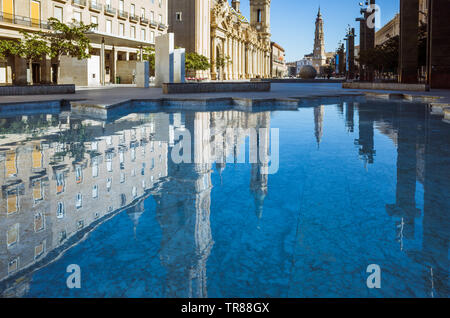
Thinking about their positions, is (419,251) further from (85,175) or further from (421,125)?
(421,125)

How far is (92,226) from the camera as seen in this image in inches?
135

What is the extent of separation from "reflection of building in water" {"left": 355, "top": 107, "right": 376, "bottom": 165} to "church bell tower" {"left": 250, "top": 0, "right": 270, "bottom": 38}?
4084 inches

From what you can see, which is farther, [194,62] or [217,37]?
[217,37]

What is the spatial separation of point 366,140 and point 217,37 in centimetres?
6278

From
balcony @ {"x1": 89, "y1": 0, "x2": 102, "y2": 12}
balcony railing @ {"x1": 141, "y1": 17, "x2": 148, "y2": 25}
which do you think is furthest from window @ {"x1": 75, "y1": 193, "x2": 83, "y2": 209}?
balcony railing @ {"x1": 141, "y1": 17, "x2": 148, "y2": 25}

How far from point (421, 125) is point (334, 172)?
18.9ft

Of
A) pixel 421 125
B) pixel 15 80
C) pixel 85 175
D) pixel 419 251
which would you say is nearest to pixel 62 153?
pixel 85 175

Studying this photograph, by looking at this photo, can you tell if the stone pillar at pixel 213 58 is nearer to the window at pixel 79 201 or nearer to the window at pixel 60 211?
the window at pixel 79 201

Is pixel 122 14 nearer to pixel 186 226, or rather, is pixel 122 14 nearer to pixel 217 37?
pixel 217 37

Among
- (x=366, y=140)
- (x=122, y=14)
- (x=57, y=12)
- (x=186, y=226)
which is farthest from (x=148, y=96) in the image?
(x=122, y=14)

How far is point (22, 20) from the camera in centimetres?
3091

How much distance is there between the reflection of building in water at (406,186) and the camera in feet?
11.5

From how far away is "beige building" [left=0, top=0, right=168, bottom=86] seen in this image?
30.7m

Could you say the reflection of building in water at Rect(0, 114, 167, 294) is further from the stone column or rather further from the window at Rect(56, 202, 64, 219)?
the stone column
